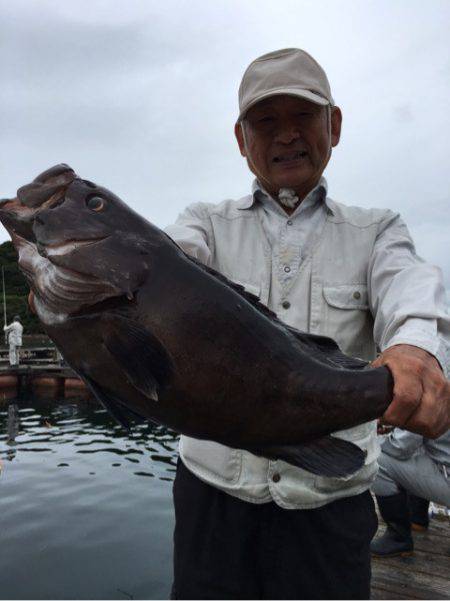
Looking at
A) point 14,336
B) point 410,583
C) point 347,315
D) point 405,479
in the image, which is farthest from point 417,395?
point 14,336

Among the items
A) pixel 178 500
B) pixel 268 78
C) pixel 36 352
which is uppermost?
pixel 268 78

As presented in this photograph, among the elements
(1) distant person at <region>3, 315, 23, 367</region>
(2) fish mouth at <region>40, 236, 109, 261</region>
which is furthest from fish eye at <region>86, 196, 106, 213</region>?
(1) distant person at <region>3, 315, 23, 367</region>

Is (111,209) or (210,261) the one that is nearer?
(111,209)

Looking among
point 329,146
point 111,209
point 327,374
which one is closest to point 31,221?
point 111,209

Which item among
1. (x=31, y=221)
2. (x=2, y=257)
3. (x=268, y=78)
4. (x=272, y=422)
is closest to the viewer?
(x=272, y=422)

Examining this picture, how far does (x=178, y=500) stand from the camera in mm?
3184

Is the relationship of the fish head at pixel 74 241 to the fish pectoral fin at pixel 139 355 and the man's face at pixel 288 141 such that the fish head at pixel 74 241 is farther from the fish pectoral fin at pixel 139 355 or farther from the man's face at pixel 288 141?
the man's face at pixel 288 141

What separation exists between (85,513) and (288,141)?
12.5m

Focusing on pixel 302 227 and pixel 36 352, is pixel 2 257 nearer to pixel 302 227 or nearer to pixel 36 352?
pixel 36 352

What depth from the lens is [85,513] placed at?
1327 cm

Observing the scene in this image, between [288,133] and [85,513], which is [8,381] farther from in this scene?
[288,133]

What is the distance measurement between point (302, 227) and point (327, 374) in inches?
55.6

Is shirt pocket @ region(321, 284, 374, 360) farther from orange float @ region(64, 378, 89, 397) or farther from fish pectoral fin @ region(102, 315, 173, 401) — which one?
Result: orange float @ region(64, 378, 89, 397)

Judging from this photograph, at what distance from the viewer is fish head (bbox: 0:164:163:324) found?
2.21 metres
